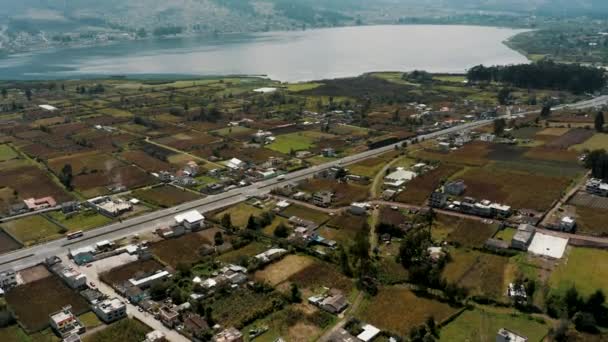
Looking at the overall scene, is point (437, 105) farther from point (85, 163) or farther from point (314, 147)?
point (85, 163)

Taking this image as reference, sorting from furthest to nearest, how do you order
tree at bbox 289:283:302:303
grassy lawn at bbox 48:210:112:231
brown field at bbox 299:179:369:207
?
brown field at bbox 299:179:369:207 < grassy lawn at bbox 48:210:112:231 < tree at bbox 289:283:302:303

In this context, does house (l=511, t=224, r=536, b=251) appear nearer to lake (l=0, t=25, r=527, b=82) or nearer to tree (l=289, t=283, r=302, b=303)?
tree (l=289, t=283, r=302, b=303)

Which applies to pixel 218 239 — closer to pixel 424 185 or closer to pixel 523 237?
pixel 424 185

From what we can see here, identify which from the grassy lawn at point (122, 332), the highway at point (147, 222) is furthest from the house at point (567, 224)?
the grassy lawn at point (122, 332)

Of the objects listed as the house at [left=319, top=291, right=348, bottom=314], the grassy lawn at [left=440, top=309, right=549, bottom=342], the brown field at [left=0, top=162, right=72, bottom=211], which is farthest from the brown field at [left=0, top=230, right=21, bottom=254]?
the grassy lawn at [left=440, top=309, right=549, bottom=342]

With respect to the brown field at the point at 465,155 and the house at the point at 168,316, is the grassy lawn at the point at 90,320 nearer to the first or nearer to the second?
the house at the point at 168,316

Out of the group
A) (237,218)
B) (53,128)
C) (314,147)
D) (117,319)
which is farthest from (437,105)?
(117,319)

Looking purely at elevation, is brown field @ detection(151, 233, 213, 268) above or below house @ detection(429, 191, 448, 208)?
below
